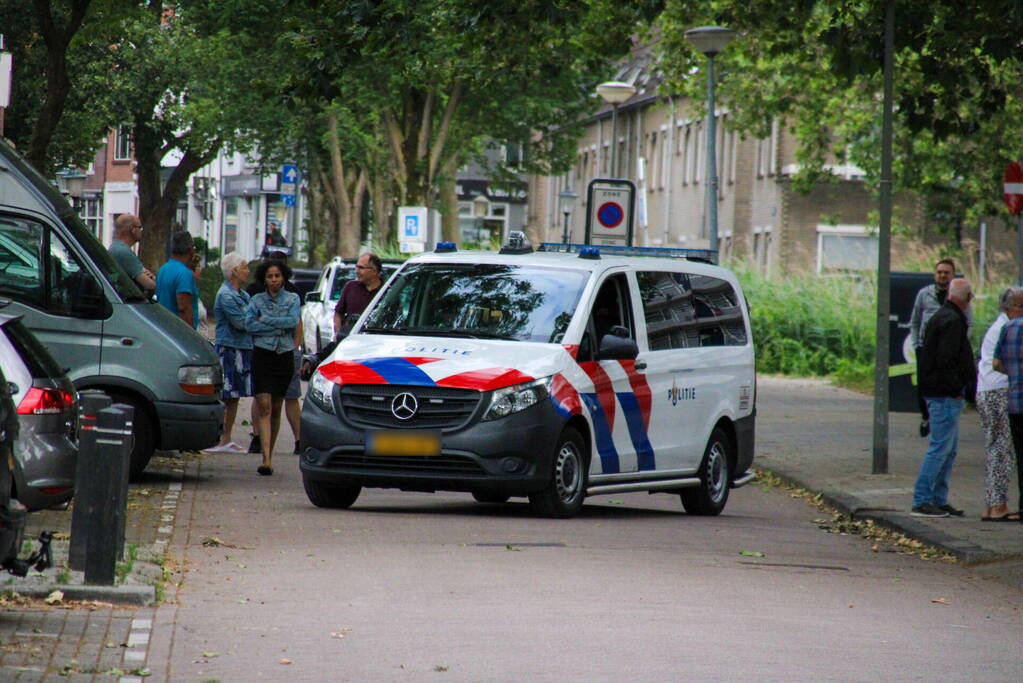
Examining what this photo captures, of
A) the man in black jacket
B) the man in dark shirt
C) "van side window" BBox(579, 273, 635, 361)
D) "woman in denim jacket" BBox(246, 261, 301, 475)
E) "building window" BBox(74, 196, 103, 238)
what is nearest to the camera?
"van side window" BBox(579, 273, 635, 361)

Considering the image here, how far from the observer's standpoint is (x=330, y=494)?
44.5 ft

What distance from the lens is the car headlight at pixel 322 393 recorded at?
42.9 feet

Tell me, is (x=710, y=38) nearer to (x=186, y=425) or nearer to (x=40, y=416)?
(x=186, y=425)

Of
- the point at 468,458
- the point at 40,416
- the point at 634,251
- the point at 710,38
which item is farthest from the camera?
the point at 710,38

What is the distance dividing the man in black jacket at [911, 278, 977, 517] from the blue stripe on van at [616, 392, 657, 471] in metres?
2.13

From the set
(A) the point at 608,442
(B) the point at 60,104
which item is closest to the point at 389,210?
(B) the point at 60,104

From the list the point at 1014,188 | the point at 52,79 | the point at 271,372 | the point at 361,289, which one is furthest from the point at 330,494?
the point at 1014,188

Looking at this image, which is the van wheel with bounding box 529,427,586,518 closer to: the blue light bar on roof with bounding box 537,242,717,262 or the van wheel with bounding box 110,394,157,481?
the blue light bar on roof with bounding box 537,242,717,262

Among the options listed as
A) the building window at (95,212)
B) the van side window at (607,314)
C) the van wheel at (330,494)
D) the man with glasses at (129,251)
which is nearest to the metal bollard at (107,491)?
the van wheel at (330,494)

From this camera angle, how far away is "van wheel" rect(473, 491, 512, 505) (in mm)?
13165

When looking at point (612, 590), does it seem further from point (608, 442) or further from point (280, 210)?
point (280, 210)

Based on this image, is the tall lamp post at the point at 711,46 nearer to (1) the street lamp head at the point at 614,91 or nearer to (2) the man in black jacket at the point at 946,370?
(1) the street lamp head at the point at 614,91

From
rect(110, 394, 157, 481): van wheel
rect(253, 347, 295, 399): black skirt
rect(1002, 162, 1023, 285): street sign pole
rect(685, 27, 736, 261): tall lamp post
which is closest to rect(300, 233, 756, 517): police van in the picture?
rect(110, 394, 157, 481): van wheel

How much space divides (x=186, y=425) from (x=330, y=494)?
165 centimetres
